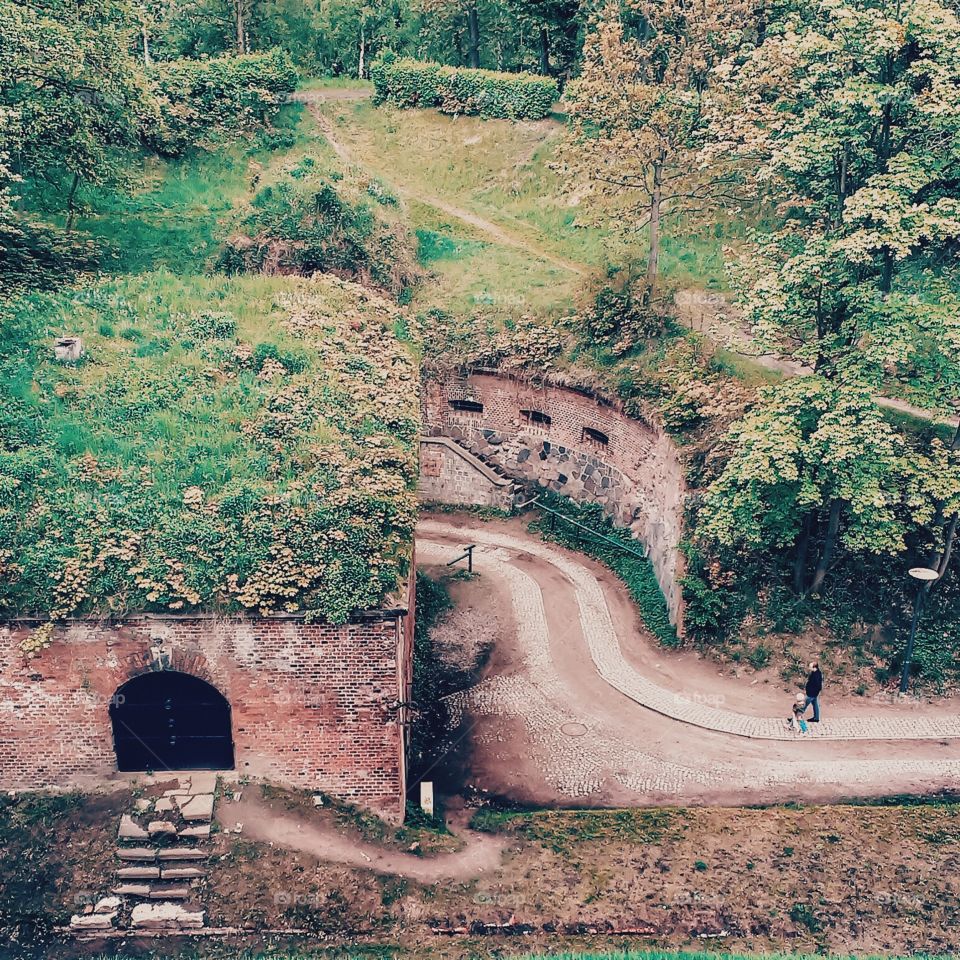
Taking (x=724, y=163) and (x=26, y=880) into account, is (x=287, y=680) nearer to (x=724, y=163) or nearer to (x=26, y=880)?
(x=26, y=880)

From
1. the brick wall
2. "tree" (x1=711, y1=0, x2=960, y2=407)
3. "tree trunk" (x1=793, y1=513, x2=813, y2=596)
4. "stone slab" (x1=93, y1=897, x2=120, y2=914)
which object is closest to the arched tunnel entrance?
"stone slab" (x1=93, y1=897, x2=120, y2=914)

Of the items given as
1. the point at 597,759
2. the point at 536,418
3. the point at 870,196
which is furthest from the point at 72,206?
the point at 870,196

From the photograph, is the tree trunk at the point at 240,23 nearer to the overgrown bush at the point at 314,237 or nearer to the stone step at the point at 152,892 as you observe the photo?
the overgrown bush at the point at 314,237

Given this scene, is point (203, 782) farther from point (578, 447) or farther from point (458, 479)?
point (578, 447)

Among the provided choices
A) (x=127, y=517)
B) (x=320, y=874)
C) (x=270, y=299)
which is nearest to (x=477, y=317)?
(x=270, y=299)

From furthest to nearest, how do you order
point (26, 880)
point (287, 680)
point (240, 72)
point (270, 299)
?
point (240, 72) < point (270, 299) < point (287, 680) < point (26, 880)
